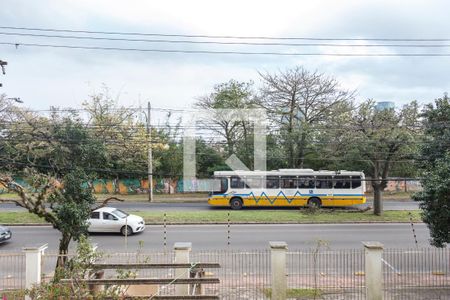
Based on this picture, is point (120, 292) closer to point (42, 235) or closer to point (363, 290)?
point (363, 290)

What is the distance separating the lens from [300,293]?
1023cm

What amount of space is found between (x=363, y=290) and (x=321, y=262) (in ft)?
9.98

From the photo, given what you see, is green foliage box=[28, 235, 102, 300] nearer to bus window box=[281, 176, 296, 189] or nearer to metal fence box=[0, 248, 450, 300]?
metal fence box=[0, 248, 450, 300]

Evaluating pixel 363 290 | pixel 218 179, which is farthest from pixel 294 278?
pixel 218 179

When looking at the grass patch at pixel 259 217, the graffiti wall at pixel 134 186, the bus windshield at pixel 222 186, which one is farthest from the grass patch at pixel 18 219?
the graffiti wall at pixel 134 186

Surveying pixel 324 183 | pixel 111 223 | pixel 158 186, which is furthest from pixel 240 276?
pixel 158 186

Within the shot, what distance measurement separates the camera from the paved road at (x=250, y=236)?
16.5 metres

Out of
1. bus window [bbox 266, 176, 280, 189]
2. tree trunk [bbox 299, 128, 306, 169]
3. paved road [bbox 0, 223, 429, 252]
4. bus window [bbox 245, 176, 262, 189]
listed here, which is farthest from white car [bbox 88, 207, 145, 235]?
tree trunk [bbox 299, 128, 306, 169]

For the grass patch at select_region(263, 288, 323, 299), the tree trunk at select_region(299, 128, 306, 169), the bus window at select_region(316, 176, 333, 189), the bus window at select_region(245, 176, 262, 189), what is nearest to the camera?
the grass patch at select_region(263, 288, 323, 299)

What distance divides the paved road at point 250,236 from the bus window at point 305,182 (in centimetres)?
545

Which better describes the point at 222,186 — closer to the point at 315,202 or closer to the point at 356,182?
the point at 315,202

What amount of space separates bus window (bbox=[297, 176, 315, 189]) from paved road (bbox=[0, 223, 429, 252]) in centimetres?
545

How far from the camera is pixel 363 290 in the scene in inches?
411

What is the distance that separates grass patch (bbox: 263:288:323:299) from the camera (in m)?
9.99
